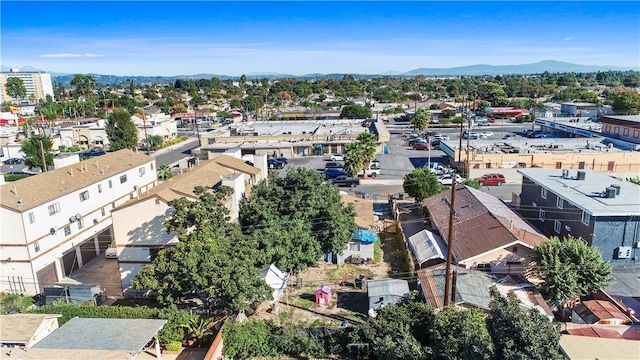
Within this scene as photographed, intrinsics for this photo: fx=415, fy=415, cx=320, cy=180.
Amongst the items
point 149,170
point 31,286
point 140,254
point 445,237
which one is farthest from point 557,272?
point 149,170

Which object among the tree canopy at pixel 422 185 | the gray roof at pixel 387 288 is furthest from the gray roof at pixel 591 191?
A: the gray roof at pixel 387 288

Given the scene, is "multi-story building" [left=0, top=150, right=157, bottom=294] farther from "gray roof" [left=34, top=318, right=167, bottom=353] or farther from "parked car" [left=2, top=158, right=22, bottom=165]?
"parked car" [left=2, top=158, right=22, bottom=165]

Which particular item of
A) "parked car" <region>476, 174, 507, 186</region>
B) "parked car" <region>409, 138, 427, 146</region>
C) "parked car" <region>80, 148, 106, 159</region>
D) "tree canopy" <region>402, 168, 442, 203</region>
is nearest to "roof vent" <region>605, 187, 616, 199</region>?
"tree canopy" <region>402, 168, 442, 203</region>

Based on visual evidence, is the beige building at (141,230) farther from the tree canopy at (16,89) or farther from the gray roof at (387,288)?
the tree canopy at (16,89)

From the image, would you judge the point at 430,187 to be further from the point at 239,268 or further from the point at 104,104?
the point at 104,104

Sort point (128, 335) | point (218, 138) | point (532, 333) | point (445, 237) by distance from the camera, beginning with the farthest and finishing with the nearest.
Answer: point (218, 138), point (445, 237), point (128, 335), point (532, 333)

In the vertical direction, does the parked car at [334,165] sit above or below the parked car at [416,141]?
below

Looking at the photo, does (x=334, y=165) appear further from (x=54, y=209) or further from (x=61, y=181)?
(x=54, y=209)
